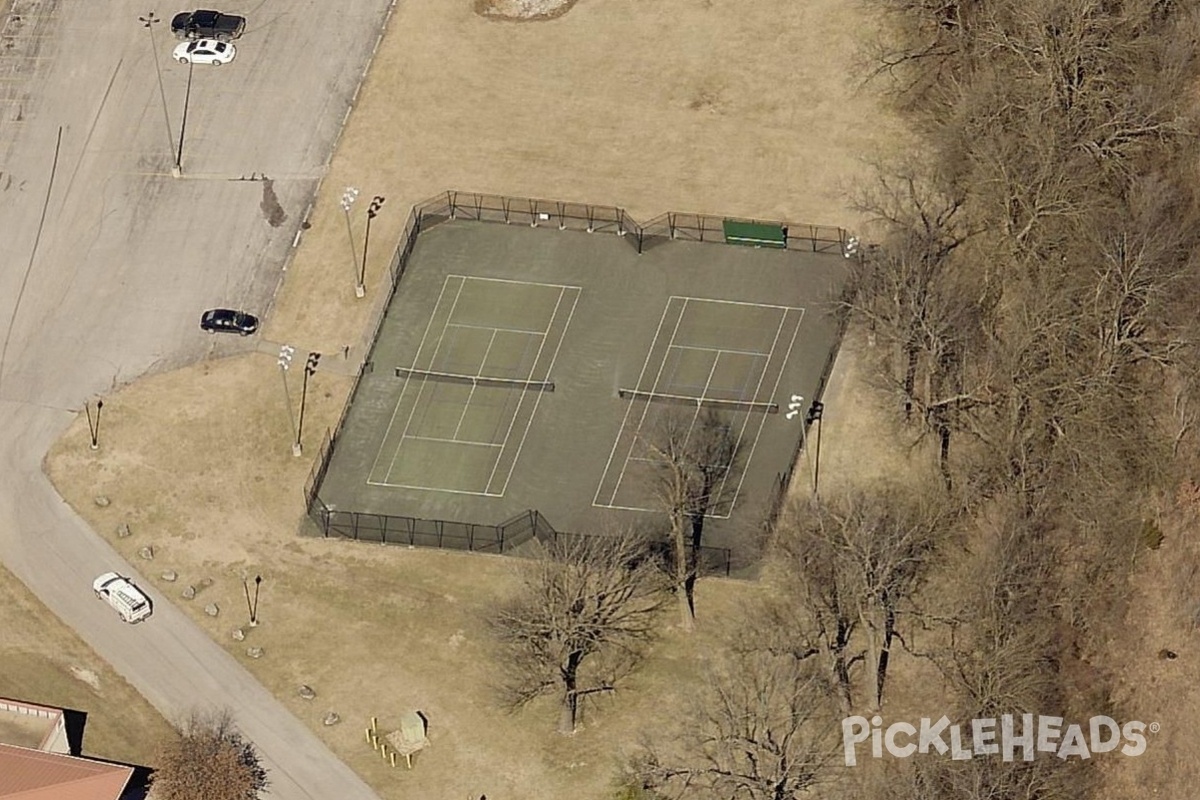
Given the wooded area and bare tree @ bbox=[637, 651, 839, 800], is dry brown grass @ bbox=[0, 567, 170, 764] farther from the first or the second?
the wooded area

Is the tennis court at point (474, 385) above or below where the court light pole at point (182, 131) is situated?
below

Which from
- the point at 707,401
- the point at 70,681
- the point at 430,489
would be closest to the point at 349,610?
the point at 430,489

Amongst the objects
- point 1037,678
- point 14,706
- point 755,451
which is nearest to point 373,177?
point 755,451

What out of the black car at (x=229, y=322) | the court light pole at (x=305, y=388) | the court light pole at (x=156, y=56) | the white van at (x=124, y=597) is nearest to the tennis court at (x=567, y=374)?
the court light pole at (x=305, y=388)

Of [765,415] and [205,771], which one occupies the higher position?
[765,415]

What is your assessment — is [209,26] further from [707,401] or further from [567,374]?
[707,401]

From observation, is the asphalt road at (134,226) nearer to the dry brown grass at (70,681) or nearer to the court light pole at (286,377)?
the dry brown grass at (70,681)
